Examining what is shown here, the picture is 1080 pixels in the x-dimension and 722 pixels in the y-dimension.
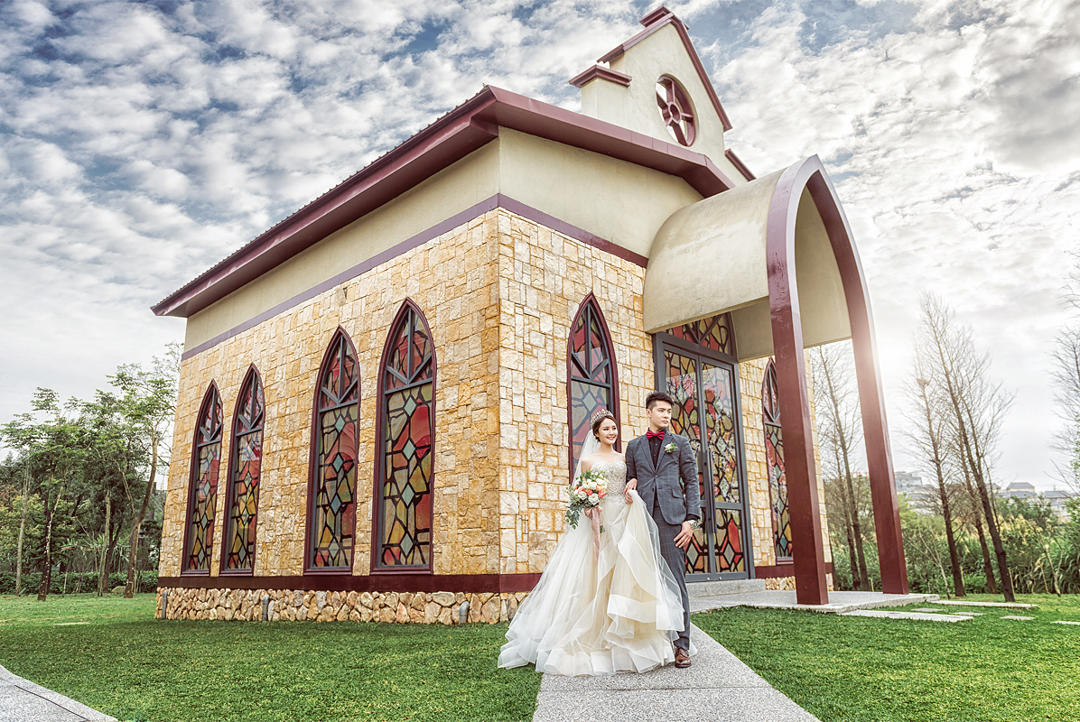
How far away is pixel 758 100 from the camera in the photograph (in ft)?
44.5

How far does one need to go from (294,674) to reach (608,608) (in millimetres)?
2447

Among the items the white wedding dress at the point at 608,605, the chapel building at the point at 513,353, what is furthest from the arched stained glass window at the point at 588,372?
the white wedding dress at the point at 608,605

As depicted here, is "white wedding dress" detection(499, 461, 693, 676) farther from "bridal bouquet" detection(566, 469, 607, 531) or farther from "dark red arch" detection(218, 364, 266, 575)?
"dark red arch" detection(218, 364, 266, 575)

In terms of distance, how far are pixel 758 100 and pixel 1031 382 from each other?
10032mm

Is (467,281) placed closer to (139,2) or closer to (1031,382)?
(139,2)

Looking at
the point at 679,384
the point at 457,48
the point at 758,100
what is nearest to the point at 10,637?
the point at 679,384

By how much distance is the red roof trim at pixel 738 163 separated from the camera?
44.5 ft

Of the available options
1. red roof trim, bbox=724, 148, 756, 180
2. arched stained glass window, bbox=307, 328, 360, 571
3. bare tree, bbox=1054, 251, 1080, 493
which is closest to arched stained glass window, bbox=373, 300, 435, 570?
arched stained glass window, bbox=307, 328, 360, 571

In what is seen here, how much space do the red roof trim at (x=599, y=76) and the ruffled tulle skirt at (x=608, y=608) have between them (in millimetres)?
7744

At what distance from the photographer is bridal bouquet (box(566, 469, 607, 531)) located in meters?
4.82

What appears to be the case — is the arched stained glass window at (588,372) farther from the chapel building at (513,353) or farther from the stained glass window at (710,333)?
the stained glass window at (710,333)

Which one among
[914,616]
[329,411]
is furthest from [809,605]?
[329,411]

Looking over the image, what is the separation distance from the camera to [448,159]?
9.48m

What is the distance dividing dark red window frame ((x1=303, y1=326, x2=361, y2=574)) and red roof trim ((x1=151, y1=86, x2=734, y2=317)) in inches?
79.8
